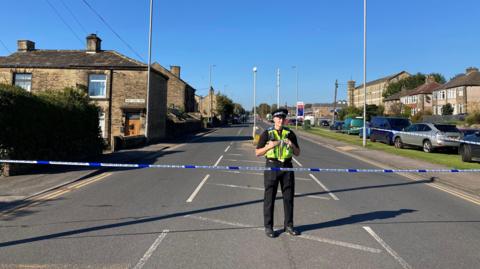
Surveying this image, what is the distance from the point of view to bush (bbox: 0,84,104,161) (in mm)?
12227

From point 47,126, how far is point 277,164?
1071 cm

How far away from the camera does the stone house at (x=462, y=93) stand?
72500 millimetres

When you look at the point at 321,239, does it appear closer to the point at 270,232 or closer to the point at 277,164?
the point at 270,232

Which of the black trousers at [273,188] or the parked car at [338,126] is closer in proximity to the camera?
the black trousers at [273,188]

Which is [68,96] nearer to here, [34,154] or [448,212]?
[34,154]

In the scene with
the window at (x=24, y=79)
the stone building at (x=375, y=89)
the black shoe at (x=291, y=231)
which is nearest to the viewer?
the black shoe at (x=291, y=231)

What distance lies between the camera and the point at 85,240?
5.93 m

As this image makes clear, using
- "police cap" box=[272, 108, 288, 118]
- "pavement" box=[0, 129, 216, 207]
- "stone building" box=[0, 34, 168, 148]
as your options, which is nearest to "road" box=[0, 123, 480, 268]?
"pavement" box=[0, 129, 216, 207]

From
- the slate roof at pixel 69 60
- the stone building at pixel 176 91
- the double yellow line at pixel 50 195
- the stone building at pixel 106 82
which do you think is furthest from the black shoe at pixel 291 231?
the stone building at pixel 176 91

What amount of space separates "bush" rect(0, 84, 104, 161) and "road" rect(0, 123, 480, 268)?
10.1 feet

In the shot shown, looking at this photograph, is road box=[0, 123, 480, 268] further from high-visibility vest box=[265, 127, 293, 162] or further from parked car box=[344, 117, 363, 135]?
parked car box=[344, 117, 363, 135]

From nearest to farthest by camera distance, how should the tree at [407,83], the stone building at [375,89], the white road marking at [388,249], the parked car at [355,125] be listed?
1. the white road marking at [388,249]
2. the parked car at [355,125]
3. the tree at [407,83]
4. the stone building at [375,89]

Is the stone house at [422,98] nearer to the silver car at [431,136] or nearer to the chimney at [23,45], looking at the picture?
the silver car at [431,136]

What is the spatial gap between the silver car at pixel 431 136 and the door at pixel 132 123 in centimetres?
1873
